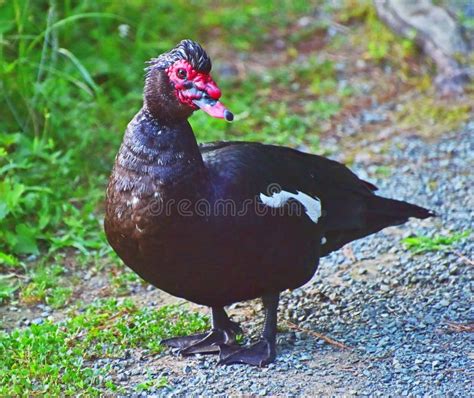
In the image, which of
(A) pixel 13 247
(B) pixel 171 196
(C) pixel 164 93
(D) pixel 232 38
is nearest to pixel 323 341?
(B) pixel 171 196

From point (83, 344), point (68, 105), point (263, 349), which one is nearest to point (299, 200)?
point (263, 349)

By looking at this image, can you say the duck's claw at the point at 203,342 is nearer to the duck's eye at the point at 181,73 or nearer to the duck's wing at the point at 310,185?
the duck's wing at the point at 310,185

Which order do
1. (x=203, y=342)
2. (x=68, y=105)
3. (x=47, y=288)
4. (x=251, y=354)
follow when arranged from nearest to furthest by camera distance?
(x=251, y=354)
(x=203, y=342)
(x=47, y=288)
(x=68, y=105)

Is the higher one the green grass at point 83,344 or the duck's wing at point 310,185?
the duck's wing at point 310,185

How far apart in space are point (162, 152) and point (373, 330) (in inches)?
59.2

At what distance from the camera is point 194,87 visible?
4164 mm

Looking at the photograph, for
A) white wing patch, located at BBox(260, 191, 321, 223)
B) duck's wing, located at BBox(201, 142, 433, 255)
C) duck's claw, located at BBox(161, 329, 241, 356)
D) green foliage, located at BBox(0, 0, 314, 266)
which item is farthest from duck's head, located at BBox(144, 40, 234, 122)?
green foliage, located at BBox(0, 0, 314, 266)

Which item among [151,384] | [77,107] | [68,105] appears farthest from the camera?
[77,107]

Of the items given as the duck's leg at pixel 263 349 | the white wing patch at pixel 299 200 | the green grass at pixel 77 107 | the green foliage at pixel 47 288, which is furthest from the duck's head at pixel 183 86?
the green grass at pixel 77 107

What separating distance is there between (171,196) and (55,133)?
2.99 metres

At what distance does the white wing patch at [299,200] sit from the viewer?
4.43 metres

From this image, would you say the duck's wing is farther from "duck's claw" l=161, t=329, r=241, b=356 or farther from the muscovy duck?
"duck's claw" l=161, t=329, r=241, b=356

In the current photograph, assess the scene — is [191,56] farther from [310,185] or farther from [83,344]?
[83,344]

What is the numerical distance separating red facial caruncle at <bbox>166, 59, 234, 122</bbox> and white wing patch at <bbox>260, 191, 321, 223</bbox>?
21.3 inches
